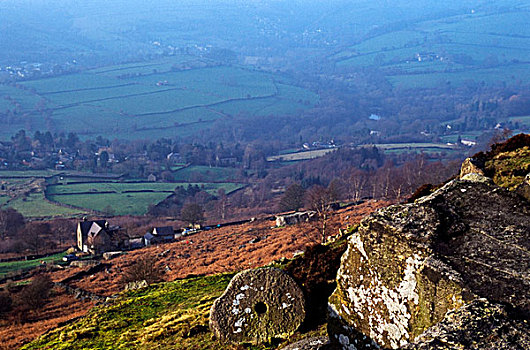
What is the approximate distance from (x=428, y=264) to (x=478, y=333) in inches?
69.7

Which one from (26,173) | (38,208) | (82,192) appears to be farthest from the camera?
(26,173)

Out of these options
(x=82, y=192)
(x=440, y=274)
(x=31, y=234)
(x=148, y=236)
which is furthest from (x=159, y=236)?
(x=440, y=274)

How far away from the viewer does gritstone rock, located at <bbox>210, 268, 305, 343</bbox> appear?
14320 mm

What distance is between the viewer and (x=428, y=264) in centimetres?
773

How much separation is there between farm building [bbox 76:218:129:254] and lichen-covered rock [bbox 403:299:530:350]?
8820 centimetres

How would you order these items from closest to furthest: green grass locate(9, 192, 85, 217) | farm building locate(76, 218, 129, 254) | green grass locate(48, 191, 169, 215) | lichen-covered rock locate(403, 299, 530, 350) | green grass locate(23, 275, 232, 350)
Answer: lichen-covered rock locate(403, 299, 530, 350), green grass locate(23, 275, 232, 350), farm building locate(76, 218, 129, 254), green grass locate(9, 192, 85, 217), green grass locate(48, 191, 169, 215)

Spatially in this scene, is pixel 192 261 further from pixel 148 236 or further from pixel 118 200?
pixel 118 200

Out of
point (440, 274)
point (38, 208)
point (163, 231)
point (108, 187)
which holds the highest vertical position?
point (440, 274)

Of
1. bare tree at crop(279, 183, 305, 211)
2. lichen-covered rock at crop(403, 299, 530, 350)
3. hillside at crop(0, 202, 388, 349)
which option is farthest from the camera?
bare tree at crop(279, 183, 305, 211)

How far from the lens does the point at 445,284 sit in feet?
24.4

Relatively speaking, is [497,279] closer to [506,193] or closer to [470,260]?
[470,260]

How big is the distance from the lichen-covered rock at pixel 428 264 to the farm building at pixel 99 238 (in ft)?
281

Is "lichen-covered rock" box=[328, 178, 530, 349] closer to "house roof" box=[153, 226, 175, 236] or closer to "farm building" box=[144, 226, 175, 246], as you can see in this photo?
"farm building" box=[144, 226, 175, 246]

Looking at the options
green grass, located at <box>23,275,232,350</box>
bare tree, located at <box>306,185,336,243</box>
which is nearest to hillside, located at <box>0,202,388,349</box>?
green grass, located at <box>23,275,232,350</box>
